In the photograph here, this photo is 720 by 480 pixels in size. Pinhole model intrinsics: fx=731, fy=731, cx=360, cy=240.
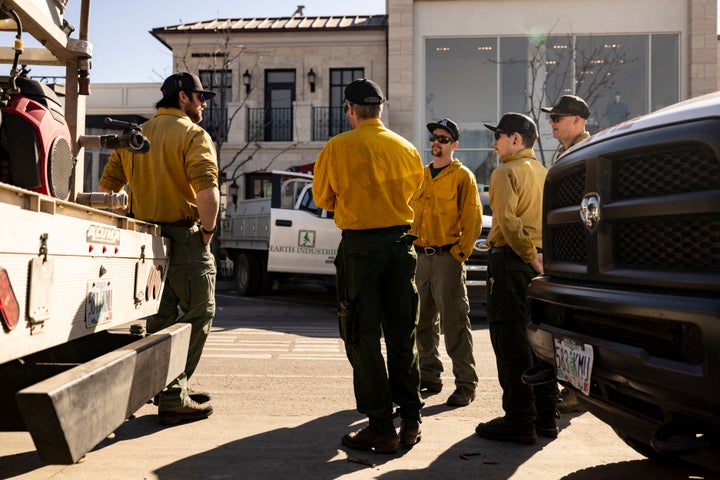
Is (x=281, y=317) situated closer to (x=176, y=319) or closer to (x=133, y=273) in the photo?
(x=176, y=319)

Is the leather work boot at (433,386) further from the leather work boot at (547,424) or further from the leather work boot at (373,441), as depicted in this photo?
the leather work boot at (373,441)

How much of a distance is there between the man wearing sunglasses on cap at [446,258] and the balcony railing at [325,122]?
744 inches

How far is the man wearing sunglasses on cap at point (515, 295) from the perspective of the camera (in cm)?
425

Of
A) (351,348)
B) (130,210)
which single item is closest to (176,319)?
(130,210)

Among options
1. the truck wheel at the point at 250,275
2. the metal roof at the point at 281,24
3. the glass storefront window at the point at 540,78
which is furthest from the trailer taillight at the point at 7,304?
the metal roof at the point at 281,24

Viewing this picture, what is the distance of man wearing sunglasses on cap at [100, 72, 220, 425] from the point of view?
14.7ft

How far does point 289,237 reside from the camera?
12.7 metres

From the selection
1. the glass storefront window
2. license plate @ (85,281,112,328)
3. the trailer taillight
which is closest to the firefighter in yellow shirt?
license plate @ (85,281,112,328)

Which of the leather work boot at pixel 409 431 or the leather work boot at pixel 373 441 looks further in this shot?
the leather work boot at pixel 409 431

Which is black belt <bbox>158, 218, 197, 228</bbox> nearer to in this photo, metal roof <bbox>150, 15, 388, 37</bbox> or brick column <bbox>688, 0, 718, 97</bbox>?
metal roof <bbox>150, 15, 388, 37</bbox>

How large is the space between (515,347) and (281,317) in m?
7.36

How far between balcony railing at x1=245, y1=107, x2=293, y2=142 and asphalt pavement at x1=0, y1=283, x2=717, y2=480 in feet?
61.8

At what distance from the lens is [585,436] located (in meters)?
4.46

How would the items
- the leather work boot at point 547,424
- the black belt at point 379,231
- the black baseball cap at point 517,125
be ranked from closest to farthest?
the black belt at point 379,231 → the leather work boot at point 547,424 → the black baseball cap at point 517,125
